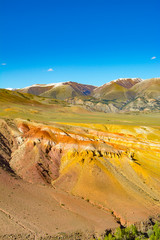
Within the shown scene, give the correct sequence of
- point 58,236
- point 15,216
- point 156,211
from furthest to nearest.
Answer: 1. point 156,211
2. point 15,216
3. point 58,236

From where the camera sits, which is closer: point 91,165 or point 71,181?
point 71,181

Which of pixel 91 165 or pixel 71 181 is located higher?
pixel 91 165

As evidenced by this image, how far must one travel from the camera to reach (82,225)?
23.3 m

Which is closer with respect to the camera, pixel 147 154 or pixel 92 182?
pixel 92 182

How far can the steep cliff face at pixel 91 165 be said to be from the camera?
30781 mm

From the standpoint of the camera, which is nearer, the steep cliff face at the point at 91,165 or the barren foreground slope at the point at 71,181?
the barren foreground slope at the point at 71,181

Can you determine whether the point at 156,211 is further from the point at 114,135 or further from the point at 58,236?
the point at 114,135

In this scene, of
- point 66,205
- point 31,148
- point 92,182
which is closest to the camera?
point 66,205

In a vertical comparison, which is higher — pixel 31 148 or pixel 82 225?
pixel 31 148

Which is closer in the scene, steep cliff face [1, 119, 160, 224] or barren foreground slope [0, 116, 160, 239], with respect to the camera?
barren foreground slope [0, 116, 160, 239]

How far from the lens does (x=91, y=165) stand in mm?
37125

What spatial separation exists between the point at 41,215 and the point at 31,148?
17904 millimetres

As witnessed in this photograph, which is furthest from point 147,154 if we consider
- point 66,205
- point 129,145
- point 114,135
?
point 66,205

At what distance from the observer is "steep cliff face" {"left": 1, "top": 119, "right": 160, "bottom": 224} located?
3078 cm
